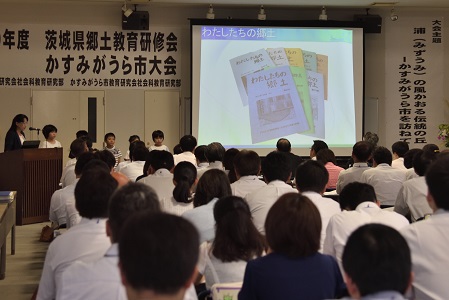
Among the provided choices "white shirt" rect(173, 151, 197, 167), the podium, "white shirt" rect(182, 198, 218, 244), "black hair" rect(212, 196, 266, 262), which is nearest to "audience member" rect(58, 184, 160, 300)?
"black hair" rect(212, 196, 266, 262)

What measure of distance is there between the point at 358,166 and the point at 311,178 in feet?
8.07

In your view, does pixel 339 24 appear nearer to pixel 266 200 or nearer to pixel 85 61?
pixel 85 61

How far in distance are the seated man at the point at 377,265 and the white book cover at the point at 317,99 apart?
9.40m

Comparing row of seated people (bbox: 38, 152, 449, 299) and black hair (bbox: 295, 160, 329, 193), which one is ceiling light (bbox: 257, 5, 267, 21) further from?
row of seated people (bbox: 38, 152, 449, 299)

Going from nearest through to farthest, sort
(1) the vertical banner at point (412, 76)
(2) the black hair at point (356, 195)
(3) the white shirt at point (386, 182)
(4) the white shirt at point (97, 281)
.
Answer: (4) the white shirt at point (97, 281) < (2) the black hair at point (356, 195) < (3) the white shirt at point (386, 182) < (1) the vertical banner at point (412, 76)

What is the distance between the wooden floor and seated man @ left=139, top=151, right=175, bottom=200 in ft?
4.19

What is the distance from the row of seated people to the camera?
1651mm

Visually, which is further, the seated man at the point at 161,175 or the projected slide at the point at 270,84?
the projected slide at the point at 270,84

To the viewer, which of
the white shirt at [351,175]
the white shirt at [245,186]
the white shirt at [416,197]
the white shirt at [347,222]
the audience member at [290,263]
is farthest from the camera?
the white shirt at [351,175]

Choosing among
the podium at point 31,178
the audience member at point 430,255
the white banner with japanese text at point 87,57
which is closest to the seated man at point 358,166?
the audience member at point 430,255

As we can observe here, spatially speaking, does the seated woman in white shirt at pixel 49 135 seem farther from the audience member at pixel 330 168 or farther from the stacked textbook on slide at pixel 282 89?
the audience member at pixel 330 168

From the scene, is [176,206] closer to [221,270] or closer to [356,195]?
[356,195]

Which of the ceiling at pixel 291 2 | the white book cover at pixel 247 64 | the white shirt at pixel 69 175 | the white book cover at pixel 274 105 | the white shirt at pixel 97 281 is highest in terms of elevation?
the ceiling at pixel 291 2

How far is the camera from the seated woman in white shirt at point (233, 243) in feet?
9.45
